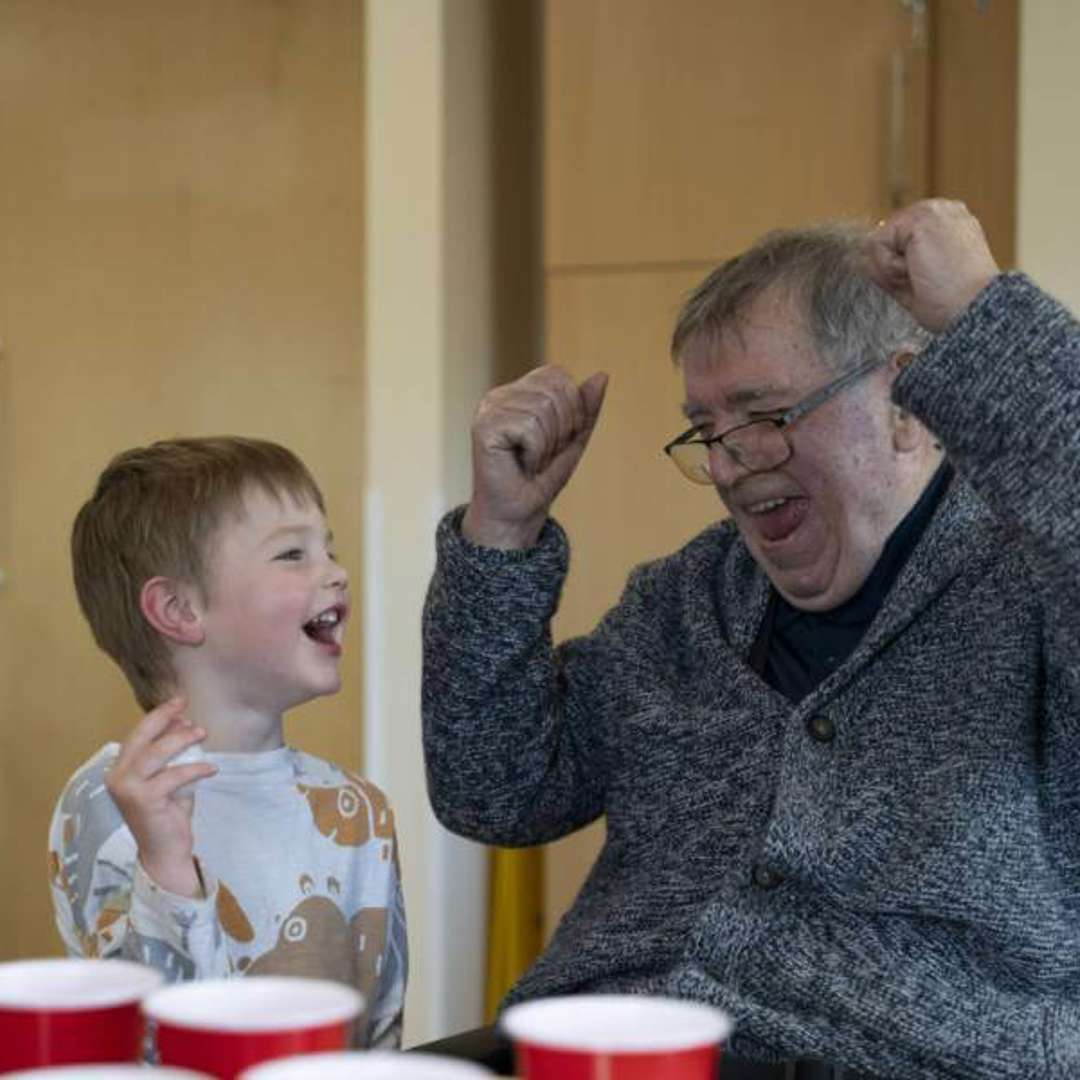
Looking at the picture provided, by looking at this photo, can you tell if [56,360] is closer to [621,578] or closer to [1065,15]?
[621,578]

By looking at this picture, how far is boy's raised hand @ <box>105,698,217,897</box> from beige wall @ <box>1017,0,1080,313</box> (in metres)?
1.78

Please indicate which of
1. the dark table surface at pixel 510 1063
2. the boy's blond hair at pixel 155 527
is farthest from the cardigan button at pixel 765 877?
the boy's blond hair at pixel 155 527

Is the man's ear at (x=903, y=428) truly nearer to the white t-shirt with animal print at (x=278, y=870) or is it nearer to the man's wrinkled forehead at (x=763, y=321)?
the man's wrinkled forehead at (x=763, y=321)

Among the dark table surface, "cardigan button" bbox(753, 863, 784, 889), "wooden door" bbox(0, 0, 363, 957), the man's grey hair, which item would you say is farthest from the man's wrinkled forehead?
"wooden door" bbox(0, 0, 363, 957)

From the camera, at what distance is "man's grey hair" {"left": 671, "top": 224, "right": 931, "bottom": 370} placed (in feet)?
5.31

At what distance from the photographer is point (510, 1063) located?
131 centimetres

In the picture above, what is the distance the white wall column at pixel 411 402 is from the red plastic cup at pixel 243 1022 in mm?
2107

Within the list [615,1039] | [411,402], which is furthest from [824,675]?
[411,402]

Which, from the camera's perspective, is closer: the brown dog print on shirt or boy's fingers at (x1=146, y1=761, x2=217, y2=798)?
boy's fingers at (x1=146, y1=761, x2=217, y2=798)

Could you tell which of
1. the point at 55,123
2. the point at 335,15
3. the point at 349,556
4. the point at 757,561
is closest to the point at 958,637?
the point at 757,561

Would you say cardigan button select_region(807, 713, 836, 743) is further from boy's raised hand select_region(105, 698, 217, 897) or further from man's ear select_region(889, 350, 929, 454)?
boy's raised hand select_region(105, 698, 217, 897)

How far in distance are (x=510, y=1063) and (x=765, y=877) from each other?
26 cm

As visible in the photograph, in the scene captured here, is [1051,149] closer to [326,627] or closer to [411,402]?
[411,402]

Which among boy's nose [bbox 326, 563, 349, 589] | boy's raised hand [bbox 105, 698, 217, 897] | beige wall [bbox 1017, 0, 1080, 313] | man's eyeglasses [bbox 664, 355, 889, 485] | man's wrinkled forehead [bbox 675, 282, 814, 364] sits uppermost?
beige wall [bbox 1017, 0, 1080, 313]
